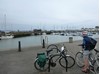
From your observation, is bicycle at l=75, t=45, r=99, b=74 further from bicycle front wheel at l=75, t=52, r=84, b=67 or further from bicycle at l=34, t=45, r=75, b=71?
bicycle at l=34, t=45, r=75, b=71

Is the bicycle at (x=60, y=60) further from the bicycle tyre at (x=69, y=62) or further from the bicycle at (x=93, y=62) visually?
the bicycle at (x=93, y=62)

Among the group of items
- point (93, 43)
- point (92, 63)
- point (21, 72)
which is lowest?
point (21, 72)

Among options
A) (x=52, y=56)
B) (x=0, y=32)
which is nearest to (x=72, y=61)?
(x=52, y=56)

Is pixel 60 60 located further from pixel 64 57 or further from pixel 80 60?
pixel 80 60

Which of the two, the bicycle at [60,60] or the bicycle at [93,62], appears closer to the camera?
the bicycle at [93,62]

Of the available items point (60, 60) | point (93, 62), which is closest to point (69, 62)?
point (60, 60)

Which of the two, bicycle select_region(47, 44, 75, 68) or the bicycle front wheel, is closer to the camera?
bicycle select_region(47, 44, 75, 68)

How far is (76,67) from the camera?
29.8ft

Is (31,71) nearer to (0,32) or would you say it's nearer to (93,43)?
(93,43)

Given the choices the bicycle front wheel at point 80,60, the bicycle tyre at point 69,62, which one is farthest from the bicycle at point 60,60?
the bicycle front wheel at point 80,60

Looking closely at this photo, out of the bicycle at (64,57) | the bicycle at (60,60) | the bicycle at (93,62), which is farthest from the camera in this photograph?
the bicycle at (64,57)

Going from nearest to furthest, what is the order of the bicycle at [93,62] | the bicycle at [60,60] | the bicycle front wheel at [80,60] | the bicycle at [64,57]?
1. the bicycle at [93,62]
2. the bicycle at [60,60]
3. the bicycle at [64,57]
4. the bicycle front wheel at [80,60]

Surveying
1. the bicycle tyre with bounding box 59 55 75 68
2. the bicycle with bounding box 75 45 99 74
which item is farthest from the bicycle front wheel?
the bicycle tyre with bounding box 59 55 75 68

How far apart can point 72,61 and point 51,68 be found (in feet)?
3.50
